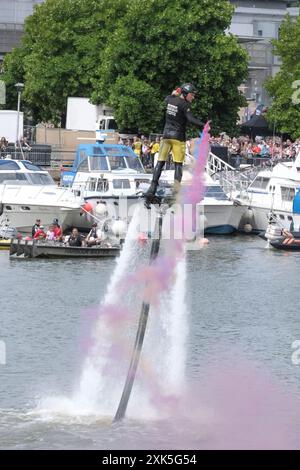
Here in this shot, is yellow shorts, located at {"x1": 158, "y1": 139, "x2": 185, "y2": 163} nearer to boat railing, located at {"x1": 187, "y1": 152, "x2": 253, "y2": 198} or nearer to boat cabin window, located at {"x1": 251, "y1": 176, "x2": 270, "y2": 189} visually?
boat railing, located at {"x1": 187, "y1": 152, "x2": 253, "y2": 198}

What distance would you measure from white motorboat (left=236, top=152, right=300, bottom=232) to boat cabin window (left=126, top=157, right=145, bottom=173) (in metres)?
4.95

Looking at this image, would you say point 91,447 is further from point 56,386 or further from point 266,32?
point 266,32

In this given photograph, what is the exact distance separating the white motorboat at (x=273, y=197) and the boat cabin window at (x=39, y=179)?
8956 millimetres

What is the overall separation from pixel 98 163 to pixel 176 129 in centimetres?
3993

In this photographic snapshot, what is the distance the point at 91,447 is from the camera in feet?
98.5

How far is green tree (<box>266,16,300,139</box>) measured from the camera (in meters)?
83.2

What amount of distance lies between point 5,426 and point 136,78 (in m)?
51.5

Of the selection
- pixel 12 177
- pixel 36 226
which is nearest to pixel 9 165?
pixel 12 177

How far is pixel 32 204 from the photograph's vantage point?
2438 inches

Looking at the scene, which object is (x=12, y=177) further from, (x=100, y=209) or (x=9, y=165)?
(x=100, y=209)

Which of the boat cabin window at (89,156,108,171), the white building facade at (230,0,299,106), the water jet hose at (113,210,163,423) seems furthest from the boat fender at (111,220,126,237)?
the white building facade at (230,0,299,106)

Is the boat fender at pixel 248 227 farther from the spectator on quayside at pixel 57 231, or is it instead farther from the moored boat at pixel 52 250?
the moored boat at pixel 52 250

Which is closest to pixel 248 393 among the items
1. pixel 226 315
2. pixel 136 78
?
pixel 226 315

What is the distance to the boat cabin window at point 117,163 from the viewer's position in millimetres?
65750
